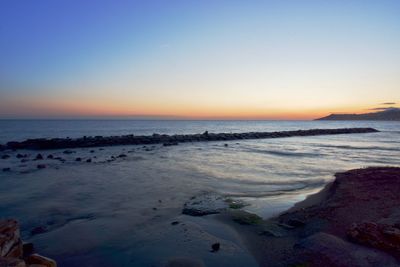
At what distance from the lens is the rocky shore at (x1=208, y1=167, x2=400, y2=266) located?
5055 mm

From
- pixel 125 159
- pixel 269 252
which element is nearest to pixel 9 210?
pixel 269 252

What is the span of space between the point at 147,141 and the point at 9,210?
23.7 metres

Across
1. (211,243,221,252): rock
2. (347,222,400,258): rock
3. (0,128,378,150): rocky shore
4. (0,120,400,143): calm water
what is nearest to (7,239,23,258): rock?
(211,243,221,252): rock

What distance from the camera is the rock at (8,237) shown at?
171 inches

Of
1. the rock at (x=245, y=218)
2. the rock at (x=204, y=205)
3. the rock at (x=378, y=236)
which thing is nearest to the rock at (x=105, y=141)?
the rock at (x=204, y=205)

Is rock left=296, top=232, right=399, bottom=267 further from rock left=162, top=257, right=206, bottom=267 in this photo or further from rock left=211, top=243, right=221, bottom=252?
rock left=162, top=257, right=206, bottom=267

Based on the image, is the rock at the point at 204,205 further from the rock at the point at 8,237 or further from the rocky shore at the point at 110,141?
the rocky shore at the point at 110,141

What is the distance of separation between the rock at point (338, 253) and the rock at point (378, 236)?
0.50 feet

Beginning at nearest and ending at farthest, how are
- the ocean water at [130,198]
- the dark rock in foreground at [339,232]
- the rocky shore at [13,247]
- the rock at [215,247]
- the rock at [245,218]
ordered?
the rocky shore at [13,247] < the dark rock in foreground at [339,232] < the rock at [215,247] < the ocean water at [130,198] < the rock at [245,218]

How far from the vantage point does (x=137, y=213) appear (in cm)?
817

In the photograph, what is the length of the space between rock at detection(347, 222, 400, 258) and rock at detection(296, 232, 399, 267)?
0.15 m

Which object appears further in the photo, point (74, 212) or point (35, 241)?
point (74, 212)

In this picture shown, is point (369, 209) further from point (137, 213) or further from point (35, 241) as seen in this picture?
point (35, 241)

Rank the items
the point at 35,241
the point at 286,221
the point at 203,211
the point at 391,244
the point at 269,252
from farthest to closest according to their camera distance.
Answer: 1. the point at 203,211
2. the point at 286,221
3. the point at 35,241
4. the point at 269,252
5. the point at 391,244
